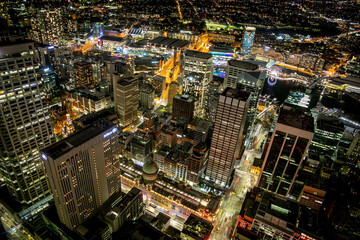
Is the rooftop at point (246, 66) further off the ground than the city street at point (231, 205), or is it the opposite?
the rooftop at point (246, 66)

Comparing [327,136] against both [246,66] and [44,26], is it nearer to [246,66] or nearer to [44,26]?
[246,66]

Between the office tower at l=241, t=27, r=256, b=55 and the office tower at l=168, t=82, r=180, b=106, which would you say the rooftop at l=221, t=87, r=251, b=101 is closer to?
the office tower at l=168, t=82, r=180, b=106

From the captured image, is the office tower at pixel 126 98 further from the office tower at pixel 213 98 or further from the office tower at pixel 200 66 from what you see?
the office tower at pixel 213 98

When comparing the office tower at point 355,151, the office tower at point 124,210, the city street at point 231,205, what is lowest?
the city street at point 231,205

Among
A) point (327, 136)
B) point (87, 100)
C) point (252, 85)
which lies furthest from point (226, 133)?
point (87, 100)

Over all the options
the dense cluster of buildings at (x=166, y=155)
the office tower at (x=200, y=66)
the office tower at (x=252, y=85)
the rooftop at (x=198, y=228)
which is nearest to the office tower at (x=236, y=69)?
the dense cluster of buildings at (x=166, y=155)

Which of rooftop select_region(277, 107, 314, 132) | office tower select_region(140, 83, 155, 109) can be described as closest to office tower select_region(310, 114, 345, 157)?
rooftop select_region(277, 107, 314, 132)

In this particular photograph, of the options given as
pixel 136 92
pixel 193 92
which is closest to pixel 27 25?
pixel 136 92
